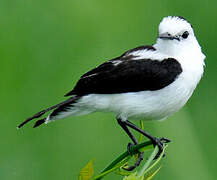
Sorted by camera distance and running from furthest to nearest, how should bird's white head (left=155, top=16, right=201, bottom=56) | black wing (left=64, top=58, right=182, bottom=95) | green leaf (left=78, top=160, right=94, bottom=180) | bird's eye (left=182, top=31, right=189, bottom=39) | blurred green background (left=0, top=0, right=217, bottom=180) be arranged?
blurred green background (left=0, top=0, right=217, bottom=180)
bird's eye (left=182, top=31, right=189, bottom=39)
bird's white head (left=155, top=16, right=201, bottom=56)
black wing (left=64, top=58, right=182, bottom=95)
green leaf (left=78, top=160, right=94, bottom=180)

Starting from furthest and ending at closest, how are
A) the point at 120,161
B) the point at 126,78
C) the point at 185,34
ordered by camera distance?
the point at 185,34 → the point at 126,78 → the point at 120,161

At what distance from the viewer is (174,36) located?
17.0ft

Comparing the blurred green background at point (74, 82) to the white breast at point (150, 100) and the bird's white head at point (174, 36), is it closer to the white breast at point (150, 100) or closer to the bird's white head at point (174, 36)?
the white breast at point (150, 100)

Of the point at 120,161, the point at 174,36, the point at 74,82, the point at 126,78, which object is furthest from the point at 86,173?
the point at 74,82

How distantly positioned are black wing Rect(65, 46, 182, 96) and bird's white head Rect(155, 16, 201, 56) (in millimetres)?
113

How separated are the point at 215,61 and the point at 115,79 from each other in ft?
8.15

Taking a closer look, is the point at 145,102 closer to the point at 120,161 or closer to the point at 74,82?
the point at 120,161

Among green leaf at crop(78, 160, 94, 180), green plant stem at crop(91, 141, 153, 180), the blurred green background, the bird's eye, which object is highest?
the bird's eye

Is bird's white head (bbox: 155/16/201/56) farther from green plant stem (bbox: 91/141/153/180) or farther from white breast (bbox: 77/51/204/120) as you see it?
green plant stem (bbox: 91/141/153/180)

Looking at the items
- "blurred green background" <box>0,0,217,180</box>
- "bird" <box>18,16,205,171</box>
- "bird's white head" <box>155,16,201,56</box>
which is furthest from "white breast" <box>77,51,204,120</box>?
"blurred green background" <box>0,0,217,180</box>

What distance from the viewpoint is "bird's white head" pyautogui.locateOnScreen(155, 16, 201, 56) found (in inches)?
201

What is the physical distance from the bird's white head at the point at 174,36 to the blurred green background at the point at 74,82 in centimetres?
89

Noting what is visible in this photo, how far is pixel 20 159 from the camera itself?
6.39 m

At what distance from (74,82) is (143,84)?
197cm
